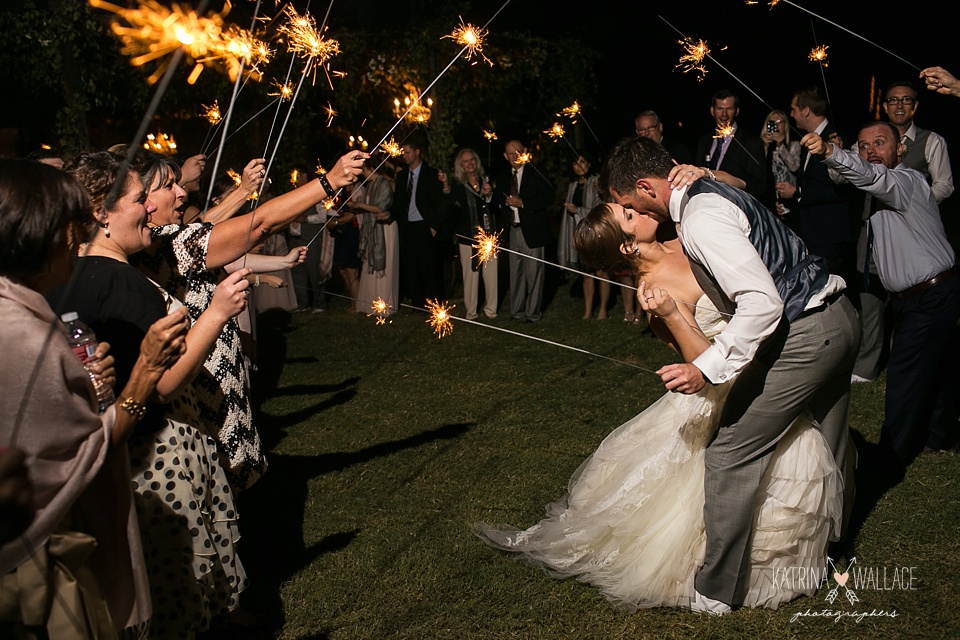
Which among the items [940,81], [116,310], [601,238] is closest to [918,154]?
[940,81]

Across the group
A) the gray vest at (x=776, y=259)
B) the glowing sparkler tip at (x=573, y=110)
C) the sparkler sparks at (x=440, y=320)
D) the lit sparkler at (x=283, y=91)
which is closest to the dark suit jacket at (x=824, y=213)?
the glowing sparkler tip at (x=573, y=110)

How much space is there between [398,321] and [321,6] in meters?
7.79

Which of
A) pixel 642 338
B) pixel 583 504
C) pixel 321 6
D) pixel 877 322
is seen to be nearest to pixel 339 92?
pixel 321 6

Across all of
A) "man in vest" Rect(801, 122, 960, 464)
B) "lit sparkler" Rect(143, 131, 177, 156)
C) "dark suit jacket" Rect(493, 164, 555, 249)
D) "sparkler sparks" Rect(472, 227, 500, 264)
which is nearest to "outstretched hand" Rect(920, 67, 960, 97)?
"man in vest" Rect(801, 122, 960, 464)

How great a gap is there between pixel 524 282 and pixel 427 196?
204 cm

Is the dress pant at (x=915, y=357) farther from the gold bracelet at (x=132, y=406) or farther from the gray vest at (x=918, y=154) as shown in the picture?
the gold bracelet at (x=132, y=406)

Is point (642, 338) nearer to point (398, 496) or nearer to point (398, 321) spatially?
point (398, 321)

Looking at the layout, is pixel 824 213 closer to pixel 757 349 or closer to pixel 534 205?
pixel 534 205

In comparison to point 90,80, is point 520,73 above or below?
above

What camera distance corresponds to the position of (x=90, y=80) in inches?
448

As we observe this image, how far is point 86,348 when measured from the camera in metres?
2.54

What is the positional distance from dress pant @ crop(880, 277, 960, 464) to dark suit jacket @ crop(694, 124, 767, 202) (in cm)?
330

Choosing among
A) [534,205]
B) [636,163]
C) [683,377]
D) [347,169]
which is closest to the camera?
[683,377]

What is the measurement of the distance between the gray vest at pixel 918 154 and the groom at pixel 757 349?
3.95 metres
